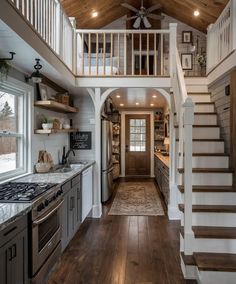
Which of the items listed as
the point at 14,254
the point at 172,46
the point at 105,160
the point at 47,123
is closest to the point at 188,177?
the point at 14,254

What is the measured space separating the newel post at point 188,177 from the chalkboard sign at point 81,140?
3.11m

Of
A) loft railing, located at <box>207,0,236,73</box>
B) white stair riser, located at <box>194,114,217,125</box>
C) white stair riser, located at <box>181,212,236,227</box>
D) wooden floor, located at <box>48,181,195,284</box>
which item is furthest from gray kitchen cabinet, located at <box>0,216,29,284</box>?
white stair riser, located at <box>194,114,217,125</box>

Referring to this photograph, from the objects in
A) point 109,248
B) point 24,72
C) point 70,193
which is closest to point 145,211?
point 109,248

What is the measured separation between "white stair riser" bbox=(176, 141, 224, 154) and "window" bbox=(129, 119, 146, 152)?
5544 millimetres

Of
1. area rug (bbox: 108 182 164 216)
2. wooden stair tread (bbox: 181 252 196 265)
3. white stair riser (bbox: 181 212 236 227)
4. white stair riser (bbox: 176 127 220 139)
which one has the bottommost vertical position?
area rug (bbox: 108 182 164 216)

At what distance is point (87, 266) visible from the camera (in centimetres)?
299

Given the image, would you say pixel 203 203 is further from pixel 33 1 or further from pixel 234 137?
pixel 33 1

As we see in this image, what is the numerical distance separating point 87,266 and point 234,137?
2421mm

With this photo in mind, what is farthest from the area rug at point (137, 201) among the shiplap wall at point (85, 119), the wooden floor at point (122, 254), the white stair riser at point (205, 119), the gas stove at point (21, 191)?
the gas stove at point (21, 191)

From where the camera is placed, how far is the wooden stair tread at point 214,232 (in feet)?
9.29

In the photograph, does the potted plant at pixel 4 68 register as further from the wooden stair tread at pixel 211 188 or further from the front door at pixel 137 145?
the front door at pixel 137 145

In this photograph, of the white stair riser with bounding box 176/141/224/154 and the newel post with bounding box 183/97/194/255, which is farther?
the white stair riser with bounding box 176/141/224/154

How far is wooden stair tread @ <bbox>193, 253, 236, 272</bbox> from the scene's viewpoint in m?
2.54

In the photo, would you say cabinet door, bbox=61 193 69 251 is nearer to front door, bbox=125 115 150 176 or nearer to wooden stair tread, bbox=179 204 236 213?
wooden stair tread, bbox=179 204 236 213
